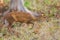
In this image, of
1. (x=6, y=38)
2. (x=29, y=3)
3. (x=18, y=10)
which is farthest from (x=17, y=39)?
(x=29, y=3)

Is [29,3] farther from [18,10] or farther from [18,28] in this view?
[18,28]

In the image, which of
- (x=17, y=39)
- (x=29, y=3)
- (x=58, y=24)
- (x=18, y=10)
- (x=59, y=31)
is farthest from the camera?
(x=29, y=3)

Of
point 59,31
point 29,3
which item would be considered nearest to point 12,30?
point 59,31

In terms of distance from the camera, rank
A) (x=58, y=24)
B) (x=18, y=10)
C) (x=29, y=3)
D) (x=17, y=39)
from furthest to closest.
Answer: (x=29, y=3) < (x=18, y=10) < (x=58, y=24) < (x=17, y=39)

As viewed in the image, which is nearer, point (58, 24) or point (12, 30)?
point (12, 30)

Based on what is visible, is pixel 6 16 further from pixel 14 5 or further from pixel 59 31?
pixel 59 31

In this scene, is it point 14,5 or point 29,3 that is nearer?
point 14,5

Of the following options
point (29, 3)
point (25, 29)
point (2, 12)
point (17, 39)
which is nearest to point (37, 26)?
point (25, 29)

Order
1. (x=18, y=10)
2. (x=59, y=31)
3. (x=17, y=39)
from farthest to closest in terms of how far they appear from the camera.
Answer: (x=18, y=10) < (x=59, y=31) < (x=17, y=39)

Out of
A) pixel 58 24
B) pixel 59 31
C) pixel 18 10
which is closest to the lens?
pixel 59 31
